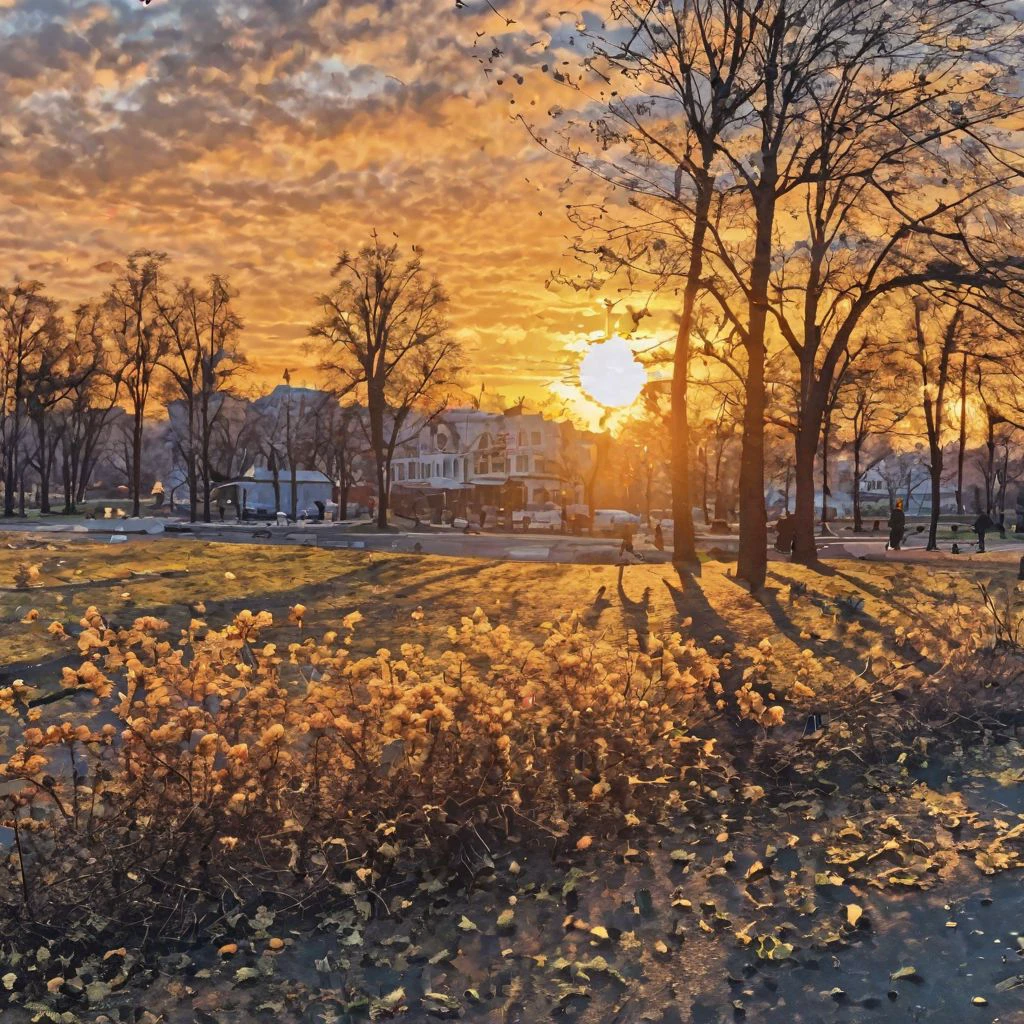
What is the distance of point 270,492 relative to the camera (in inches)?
3248

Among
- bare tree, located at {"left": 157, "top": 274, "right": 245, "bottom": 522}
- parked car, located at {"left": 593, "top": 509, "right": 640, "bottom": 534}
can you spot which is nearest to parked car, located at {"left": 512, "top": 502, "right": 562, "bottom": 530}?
parked car, located at {"left": 593, "top": 509, "right": 640, "bottom": 534}

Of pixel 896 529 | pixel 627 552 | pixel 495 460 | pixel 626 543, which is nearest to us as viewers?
pixel 626 543

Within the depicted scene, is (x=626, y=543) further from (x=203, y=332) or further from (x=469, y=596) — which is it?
(x=203, y=332)

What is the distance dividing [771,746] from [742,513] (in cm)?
1012

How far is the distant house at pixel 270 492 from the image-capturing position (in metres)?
78.9

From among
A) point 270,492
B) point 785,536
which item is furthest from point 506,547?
point 270,492

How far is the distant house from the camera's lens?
259 feet

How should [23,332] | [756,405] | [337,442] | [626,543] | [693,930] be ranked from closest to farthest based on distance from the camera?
[693,930]
[756,405]
[626,543]
[23,332]
[337,442]

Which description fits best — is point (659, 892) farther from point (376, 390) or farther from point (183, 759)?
point (376, 390)

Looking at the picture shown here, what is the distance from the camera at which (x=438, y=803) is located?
646 cm

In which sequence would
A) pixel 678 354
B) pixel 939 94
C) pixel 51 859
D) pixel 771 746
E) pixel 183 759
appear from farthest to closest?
pixel 678 354
pixel 939 94
pixel 771 746
pixel 183 759
pixel 51 859

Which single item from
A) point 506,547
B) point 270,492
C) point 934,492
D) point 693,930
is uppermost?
point 270,492

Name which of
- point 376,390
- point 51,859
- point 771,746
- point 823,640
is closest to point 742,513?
point 823,640

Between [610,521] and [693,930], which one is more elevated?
[610,521]
